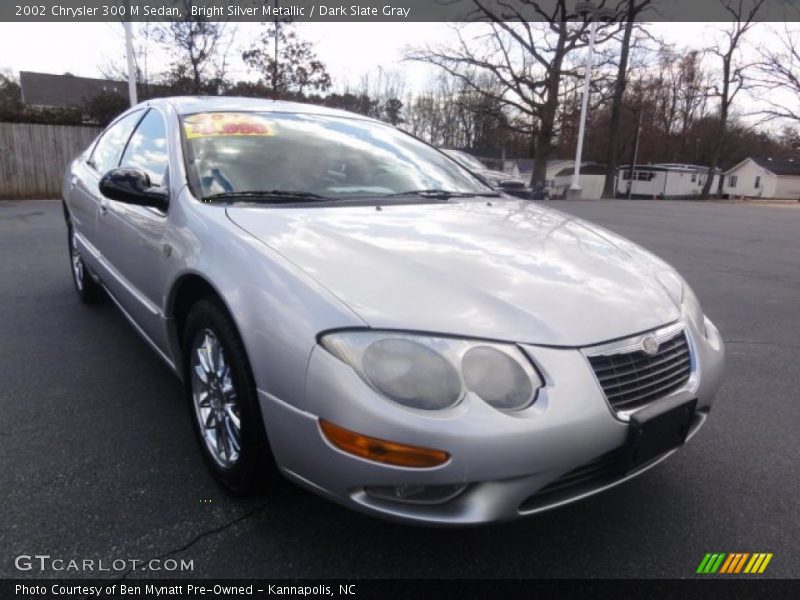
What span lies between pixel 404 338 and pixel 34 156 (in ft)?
54.7

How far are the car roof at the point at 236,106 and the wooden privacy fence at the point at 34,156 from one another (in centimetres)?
1379

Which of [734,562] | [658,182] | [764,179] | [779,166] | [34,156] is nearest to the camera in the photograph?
[734,562]

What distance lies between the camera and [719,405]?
3.05 metres

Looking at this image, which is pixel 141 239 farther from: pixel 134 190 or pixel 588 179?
pixel 588 179

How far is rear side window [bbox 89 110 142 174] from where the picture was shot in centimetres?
363

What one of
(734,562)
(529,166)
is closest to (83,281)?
(734,562)

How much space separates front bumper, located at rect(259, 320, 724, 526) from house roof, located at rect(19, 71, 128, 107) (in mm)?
41110

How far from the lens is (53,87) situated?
123 feet

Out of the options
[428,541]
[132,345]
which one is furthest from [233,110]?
[428,541]

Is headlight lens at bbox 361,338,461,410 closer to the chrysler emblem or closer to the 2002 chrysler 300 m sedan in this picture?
the 2002 chrysler 300 m sedan

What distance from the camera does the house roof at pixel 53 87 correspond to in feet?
119

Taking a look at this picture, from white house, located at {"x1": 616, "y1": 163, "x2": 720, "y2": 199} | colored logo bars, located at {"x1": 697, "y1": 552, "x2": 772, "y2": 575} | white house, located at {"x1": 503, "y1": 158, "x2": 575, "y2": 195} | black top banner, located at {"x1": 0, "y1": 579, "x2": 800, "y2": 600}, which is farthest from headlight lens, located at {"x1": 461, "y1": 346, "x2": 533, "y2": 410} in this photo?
white house, located at {"x1": 616, "y1": 163, "x2": 720, "y2": 199}

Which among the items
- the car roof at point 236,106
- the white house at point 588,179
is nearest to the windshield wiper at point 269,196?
the car roof at point 236,106

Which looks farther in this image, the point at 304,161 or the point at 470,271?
the point at 304,161
